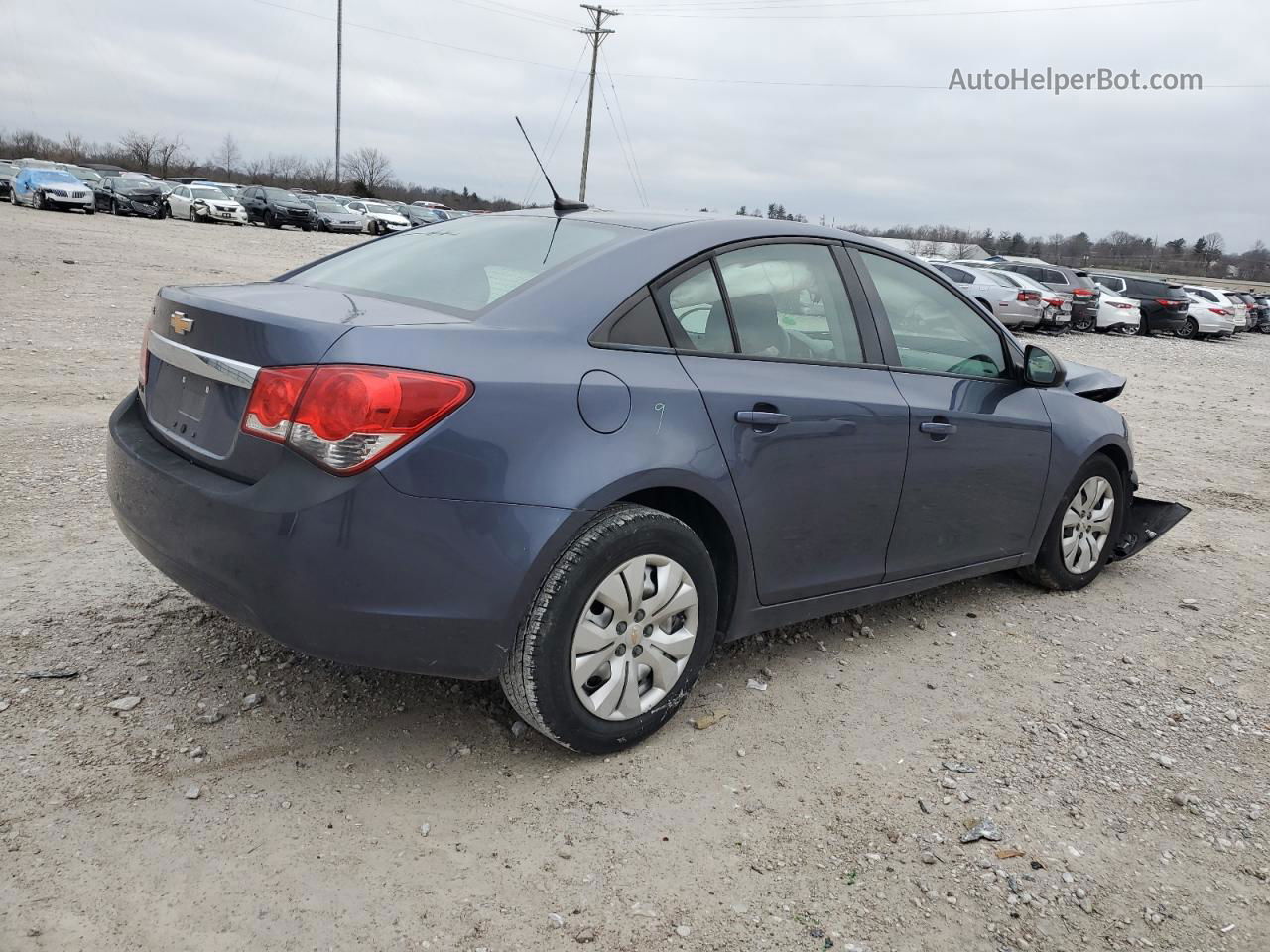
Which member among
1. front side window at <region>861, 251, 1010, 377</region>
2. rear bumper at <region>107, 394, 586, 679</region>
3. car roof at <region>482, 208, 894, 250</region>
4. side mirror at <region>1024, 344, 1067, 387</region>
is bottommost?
rear bumper at <region>107, 394, 586, 679</region>

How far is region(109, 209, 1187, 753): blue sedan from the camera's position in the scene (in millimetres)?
2600

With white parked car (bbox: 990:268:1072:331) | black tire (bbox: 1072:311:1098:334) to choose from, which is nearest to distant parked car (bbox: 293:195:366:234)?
white parked car (bbox: 990:268:1072:331)

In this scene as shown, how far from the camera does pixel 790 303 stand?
360 cm

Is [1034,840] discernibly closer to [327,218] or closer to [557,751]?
[557,751]

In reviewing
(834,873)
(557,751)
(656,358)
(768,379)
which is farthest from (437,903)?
(768,379)

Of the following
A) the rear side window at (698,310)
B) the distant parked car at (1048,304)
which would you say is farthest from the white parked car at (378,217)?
the rear side window at (698,310)

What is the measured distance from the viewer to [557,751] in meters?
3.15

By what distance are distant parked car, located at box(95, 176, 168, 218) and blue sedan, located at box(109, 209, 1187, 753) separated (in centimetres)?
3737

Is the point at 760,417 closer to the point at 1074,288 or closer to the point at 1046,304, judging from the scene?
the point at 1046,304

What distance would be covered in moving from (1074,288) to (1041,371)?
24.5 metres

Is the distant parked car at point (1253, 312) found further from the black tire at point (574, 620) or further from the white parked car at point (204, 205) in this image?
the black tire at point (574, 620)

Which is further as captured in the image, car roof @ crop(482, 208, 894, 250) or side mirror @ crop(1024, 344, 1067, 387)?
side mirror @ crop(1024, 344, 1067, 387)

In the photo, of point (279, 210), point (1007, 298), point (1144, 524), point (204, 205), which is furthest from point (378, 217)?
point (1144, 524)

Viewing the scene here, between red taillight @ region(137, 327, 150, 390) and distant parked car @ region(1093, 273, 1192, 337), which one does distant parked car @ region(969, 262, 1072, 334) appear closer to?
distant parked car @ region(1093, 273, 1192, 337)
